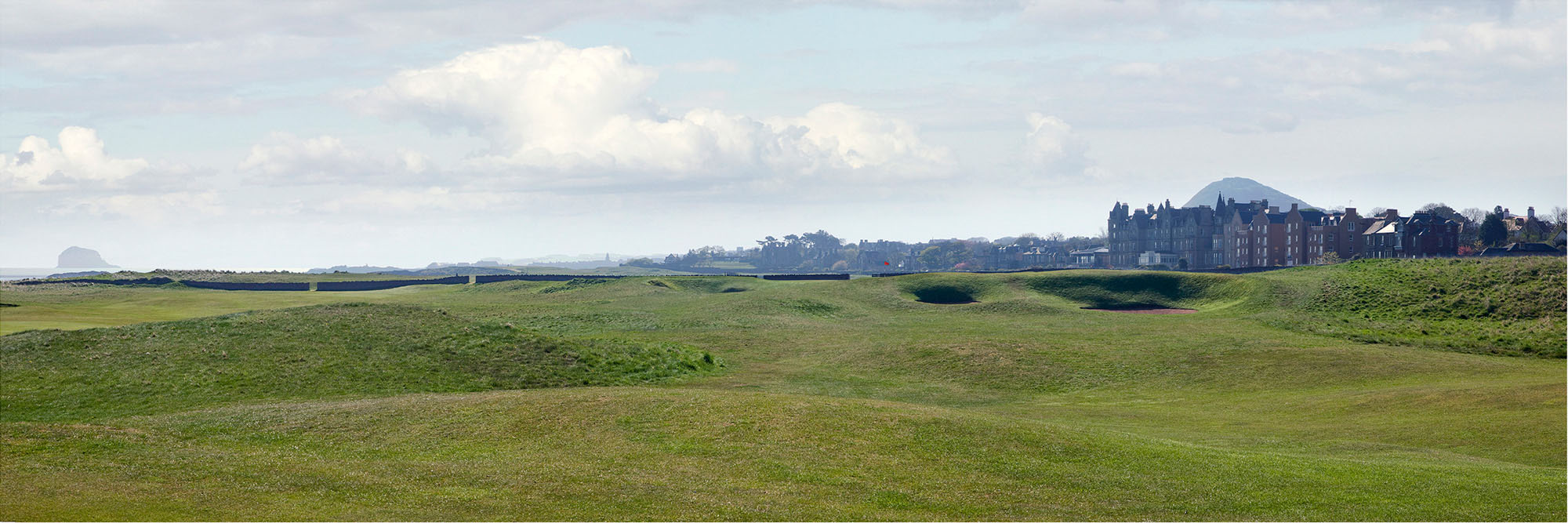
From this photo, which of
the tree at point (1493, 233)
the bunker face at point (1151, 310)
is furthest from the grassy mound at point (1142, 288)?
the tree at point (1493, 233)

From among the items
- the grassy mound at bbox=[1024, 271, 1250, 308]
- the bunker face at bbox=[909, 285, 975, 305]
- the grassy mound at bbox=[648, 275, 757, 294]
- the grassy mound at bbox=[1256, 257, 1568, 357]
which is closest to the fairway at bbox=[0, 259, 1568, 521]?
the grassy mound at bbox=[1256, 257, 1568, 357]

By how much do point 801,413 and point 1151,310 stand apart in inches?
2898

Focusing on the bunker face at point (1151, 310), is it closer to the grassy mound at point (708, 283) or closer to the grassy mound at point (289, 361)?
the grassy mound at point (708, 283)

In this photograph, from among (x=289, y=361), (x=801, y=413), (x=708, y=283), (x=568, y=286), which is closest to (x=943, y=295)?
(x=708, y=283)

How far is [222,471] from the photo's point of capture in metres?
25.7

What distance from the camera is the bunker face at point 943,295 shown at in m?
103

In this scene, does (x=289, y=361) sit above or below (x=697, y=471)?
above

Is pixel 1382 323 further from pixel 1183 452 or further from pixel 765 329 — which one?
pixel 1183 452

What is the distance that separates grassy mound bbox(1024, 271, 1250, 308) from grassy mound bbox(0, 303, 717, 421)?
56504mm

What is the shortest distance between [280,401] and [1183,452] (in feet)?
112

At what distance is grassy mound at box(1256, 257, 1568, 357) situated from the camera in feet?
219

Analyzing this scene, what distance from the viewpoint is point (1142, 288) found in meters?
106

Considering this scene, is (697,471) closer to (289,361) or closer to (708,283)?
(289,361)

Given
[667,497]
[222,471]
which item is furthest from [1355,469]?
[222,471]
